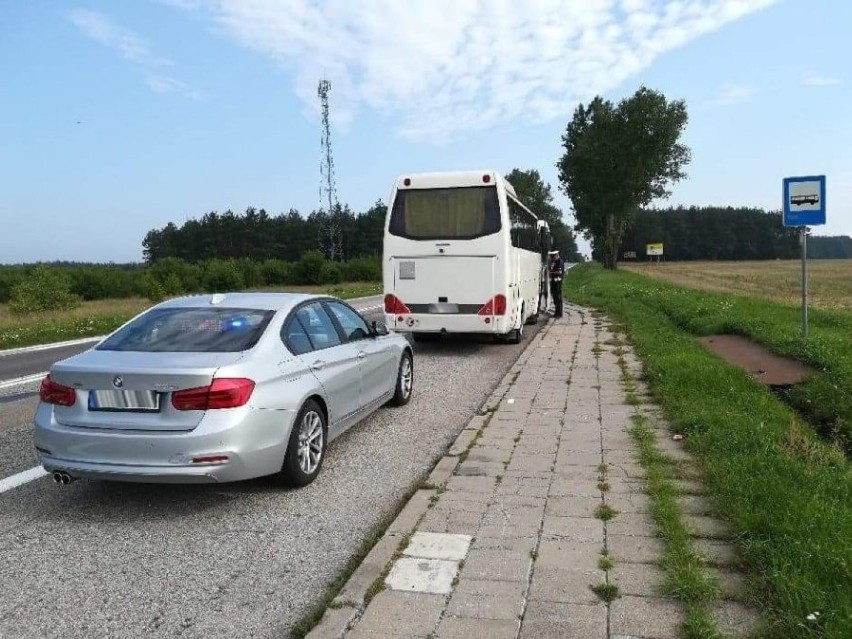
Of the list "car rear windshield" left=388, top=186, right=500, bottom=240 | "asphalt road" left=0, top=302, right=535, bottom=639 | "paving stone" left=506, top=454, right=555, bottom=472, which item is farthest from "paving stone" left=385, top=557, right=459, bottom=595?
"car rear windshield" left=388, top=186, right=500, bottom=240

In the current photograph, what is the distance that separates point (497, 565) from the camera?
357cm

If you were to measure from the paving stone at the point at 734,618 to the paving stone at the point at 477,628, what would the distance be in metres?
0.86

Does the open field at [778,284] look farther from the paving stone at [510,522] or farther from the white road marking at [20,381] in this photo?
the white road marking at [20,381]

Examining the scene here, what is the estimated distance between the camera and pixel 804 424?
6570 mm

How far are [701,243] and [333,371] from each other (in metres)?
139

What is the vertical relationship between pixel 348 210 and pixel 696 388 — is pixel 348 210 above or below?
above

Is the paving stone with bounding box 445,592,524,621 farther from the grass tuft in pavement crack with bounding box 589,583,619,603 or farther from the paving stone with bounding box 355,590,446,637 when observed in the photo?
the grass tuft in pavement crack with bounding box 589,583,619,603

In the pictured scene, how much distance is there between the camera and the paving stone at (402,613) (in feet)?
9.77

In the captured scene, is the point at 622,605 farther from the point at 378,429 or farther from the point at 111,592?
the point at 378,429


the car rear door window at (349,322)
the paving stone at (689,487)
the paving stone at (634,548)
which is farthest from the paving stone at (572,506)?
the car rear door window at (349,322)

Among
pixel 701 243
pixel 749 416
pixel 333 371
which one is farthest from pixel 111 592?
pixel 701 243

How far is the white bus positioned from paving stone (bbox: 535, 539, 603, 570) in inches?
311

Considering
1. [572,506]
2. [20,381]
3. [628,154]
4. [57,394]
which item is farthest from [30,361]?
[628,154]

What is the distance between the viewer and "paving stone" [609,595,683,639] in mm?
2908
